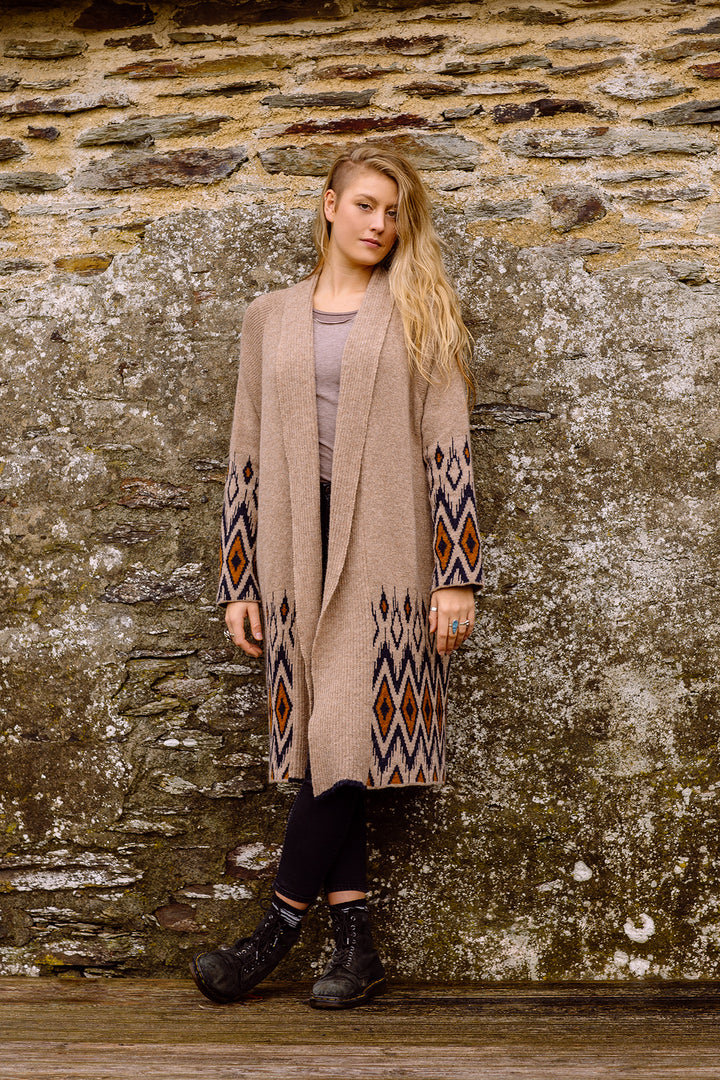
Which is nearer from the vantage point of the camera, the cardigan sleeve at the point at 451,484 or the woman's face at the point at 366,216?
the cardigan sleeve at the point at 451,484

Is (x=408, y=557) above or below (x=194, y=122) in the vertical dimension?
below

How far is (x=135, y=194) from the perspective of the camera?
2547 mm

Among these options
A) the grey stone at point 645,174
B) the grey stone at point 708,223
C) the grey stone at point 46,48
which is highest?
the grey stone at point 46,48

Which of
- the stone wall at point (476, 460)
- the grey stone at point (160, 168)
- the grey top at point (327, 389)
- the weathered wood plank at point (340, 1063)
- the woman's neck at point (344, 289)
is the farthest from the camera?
the grey stone at point (160, 168)

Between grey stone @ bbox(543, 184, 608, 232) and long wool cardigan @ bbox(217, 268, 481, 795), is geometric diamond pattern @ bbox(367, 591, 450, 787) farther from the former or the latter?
grey stone @ bbox(543, 184, 608, 232)

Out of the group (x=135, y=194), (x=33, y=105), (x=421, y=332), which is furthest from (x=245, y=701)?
(x=33, y=105)

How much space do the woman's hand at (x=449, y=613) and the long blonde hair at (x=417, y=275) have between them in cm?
52

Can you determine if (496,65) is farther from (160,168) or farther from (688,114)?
(160,168)

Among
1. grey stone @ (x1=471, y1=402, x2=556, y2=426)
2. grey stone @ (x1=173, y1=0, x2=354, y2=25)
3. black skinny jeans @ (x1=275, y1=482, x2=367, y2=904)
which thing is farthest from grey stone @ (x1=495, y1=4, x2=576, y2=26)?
black skinny jeans @ (x1=275, y1=482, x2=367, y2=904)

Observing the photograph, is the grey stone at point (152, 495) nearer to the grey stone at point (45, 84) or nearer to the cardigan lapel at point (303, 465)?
the cardigan lapel at point (303, 465)

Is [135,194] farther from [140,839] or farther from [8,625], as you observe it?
[140,839]

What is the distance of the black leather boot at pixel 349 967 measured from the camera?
2.03m

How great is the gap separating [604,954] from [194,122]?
2623 mm

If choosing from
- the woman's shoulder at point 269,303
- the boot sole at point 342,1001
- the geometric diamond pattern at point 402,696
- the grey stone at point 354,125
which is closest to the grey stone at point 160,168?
the grey stone at point 354,125
